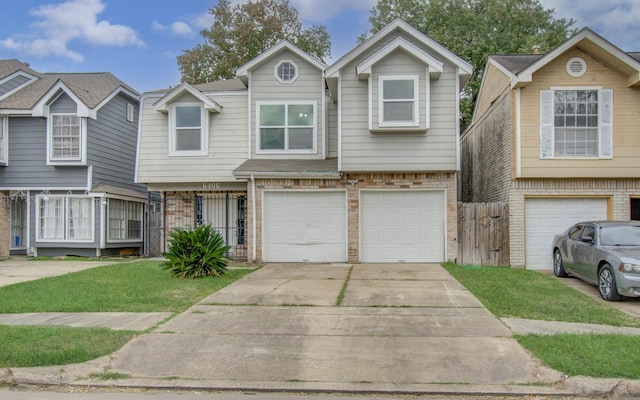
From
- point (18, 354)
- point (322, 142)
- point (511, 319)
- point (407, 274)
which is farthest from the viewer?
point (322, 142)

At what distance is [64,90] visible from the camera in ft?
60.3

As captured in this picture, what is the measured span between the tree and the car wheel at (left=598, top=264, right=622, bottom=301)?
978 inches

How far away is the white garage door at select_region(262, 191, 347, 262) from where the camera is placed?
15.5 m

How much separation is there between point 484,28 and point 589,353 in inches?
1086

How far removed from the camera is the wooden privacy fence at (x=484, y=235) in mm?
14719

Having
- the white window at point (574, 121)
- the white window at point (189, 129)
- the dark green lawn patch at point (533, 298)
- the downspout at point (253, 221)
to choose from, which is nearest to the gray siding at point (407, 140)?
the white window at point (574, 121)

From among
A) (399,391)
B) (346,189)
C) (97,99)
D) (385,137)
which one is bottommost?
(399,391)

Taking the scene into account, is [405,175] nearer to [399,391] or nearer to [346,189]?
[346,189]

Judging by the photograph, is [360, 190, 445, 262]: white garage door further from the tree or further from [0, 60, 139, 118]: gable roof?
the tree

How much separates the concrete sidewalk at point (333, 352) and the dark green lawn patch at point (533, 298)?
1.83 ft

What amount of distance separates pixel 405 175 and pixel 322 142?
2.98 metres

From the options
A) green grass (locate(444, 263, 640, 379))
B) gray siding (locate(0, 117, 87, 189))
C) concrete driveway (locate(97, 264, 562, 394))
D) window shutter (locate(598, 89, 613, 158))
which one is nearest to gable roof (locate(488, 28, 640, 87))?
window shutter (locate(598, 89, 613, 158))

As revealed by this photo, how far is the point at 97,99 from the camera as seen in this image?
1925 cm

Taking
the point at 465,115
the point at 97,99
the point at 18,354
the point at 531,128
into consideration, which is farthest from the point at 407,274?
the point at 465,115
